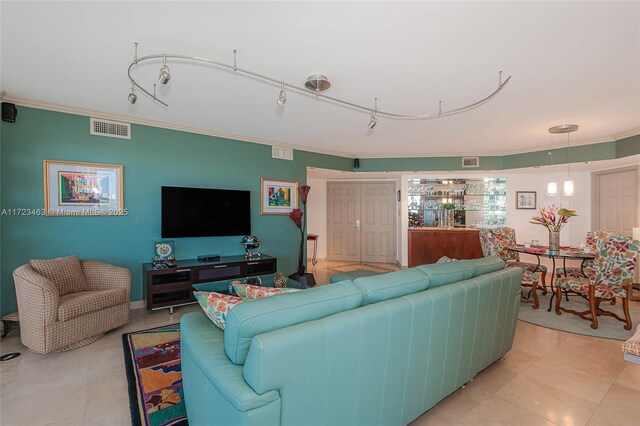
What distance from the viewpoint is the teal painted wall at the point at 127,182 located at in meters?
3.36

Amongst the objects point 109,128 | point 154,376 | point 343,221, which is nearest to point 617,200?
point 343,221

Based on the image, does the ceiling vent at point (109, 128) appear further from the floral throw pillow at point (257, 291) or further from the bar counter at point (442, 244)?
the bar counter at point (442, 244)

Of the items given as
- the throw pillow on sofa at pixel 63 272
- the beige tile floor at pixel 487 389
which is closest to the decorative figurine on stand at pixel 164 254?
the throw pillow on sofa at pixel 63 272

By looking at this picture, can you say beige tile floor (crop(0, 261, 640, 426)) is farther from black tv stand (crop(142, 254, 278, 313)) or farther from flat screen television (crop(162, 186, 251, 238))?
flat screen television (crop(162, 186, 251, 238))

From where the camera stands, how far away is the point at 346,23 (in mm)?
1933

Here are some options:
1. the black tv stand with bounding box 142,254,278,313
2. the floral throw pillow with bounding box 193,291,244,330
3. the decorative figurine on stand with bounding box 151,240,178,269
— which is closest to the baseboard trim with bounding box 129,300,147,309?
the black tv stand with bounding box 142,254,278,313

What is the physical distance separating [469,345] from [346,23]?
7.68 feet

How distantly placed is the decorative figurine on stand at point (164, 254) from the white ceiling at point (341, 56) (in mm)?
1651

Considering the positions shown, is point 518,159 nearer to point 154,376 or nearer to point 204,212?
point 204,212

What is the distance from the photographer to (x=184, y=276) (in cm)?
388

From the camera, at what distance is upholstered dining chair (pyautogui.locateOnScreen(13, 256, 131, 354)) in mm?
2693

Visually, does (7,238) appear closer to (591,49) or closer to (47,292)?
(47,292)

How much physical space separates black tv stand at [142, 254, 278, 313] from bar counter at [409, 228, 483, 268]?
12.3 feet

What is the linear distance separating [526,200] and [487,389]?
5631 mm
